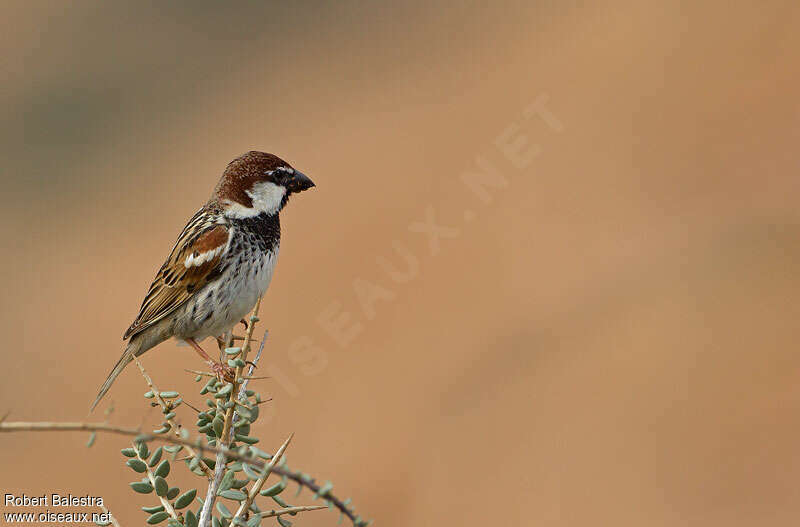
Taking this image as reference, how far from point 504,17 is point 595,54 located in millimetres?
4303

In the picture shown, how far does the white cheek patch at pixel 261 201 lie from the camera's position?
12.6 ft

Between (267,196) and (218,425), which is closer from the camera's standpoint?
(218,425)

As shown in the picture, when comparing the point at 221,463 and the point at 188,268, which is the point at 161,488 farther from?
the point at 188,268

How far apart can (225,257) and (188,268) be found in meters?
0.21

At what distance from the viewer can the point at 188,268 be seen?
3.95 meters

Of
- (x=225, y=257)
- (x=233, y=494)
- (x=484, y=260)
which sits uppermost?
(x=225, y=257)

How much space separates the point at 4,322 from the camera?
13.3 m

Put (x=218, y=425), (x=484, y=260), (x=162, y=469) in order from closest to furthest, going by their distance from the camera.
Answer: (x=162, y=469) < (x=218, y=425) < (x=484, y=260)

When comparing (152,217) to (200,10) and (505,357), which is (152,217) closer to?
(200,10)

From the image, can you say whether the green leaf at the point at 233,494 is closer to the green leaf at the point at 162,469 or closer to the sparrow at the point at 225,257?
the green leaf at the point at 162,469

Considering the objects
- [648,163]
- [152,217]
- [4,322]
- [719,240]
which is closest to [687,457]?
[719,240]

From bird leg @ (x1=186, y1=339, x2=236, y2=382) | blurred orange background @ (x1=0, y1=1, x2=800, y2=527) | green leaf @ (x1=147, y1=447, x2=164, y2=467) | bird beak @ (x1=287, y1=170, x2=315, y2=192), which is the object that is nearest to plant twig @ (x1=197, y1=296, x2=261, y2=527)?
green leaf @ (x1=147, y1=447, x2=164, y2=467)

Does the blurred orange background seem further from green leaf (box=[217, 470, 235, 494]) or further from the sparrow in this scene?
green leaf (box=[217, 470, 235, 494])

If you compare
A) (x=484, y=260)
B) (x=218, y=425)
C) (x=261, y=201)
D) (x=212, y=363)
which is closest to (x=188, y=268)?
(x=261, y=201)
